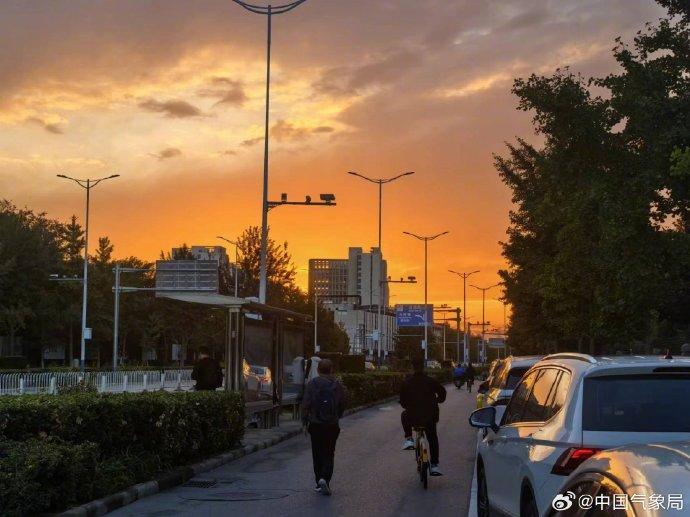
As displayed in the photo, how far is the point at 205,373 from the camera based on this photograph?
19781 mm

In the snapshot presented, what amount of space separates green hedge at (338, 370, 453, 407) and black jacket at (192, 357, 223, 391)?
412 inches

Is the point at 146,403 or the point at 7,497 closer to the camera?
the point at 7,497

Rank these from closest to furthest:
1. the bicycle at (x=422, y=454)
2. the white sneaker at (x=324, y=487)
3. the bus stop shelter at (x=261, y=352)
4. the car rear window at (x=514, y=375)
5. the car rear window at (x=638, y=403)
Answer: the car rear window at (x=638, y=403)
the white sneaker at (x=324, y=487)
the bicycle at (x=422, y=454)
the car rear window at (x=514, y=375)
the bus stop shelter at (x=261, y=352)

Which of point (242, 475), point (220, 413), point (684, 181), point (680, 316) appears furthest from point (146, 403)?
point (680, 316)

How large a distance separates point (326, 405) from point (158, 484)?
7.95 feet

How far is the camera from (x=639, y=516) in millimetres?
2855

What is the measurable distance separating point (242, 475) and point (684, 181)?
619 inches

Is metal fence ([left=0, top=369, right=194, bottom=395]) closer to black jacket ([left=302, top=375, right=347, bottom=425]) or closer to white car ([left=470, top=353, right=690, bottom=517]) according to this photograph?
black jacket ([left=302, top=375, right=347, bottom=425])

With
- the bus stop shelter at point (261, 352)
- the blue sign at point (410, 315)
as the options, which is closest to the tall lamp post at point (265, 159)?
the bus stop shelter at point (261, 352)

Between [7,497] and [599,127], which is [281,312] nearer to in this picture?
[599,127]

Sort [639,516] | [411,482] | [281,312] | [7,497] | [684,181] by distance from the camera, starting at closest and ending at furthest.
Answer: [639,516]
[7,497]
[411,482]
[281,312]
[684,181]

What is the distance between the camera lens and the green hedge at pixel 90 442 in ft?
30.8

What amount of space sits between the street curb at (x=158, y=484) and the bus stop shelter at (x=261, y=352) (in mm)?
1993

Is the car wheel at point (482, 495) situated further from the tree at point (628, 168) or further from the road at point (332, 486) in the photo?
the tree at point (628, 168)
